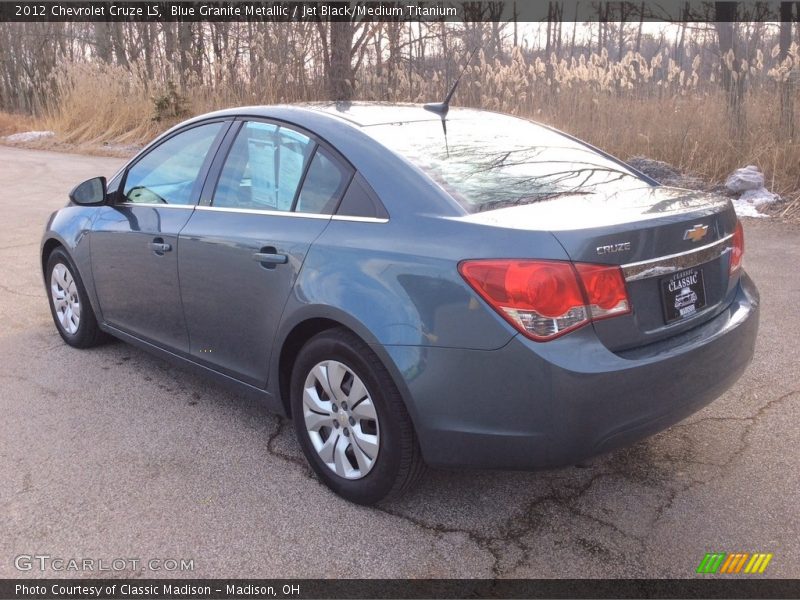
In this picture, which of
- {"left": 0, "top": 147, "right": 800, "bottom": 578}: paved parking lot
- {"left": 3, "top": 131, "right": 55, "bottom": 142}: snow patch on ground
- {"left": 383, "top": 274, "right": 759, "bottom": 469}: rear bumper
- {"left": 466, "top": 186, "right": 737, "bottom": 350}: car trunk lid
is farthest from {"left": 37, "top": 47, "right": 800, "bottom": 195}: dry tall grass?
{"left": 3, "top": 131, "right": 55, "bottom": 142}: snow patch on ground

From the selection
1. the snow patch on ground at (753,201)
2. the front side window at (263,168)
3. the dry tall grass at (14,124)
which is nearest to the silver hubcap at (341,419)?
the front side window at (263,168)

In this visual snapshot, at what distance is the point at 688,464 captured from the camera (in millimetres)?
3203

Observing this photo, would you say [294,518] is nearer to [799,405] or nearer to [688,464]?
[688,464]

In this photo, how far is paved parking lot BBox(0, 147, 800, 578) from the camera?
2627 mm

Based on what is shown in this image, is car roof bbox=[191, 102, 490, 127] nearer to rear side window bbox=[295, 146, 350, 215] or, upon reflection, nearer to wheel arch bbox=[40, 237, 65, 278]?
rear side window bbox=[295, 146, 350, 215]

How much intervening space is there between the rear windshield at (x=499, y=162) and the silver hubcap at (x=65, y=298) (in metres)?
2.61

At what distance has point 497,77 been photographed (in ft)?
37.4

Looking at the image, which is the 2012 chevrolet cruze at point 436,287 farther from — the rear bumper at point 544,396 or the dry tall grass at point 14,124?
the dry tall grass at point 14,124

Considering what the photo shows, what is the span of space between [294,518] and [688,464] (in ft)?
5.51

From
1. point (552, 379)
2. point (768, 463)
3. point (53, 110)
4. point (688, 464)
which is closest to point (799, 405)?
point (768, 463)

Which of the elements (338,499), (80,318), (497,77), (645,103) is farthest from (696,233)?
(497,77)

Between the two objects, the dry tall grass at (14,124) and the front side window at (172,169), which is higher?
the front side window at (172,169)

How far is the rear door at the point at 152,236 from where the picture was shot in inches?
148

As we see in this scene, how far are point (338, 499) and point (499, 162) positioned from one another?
156 centimetres
